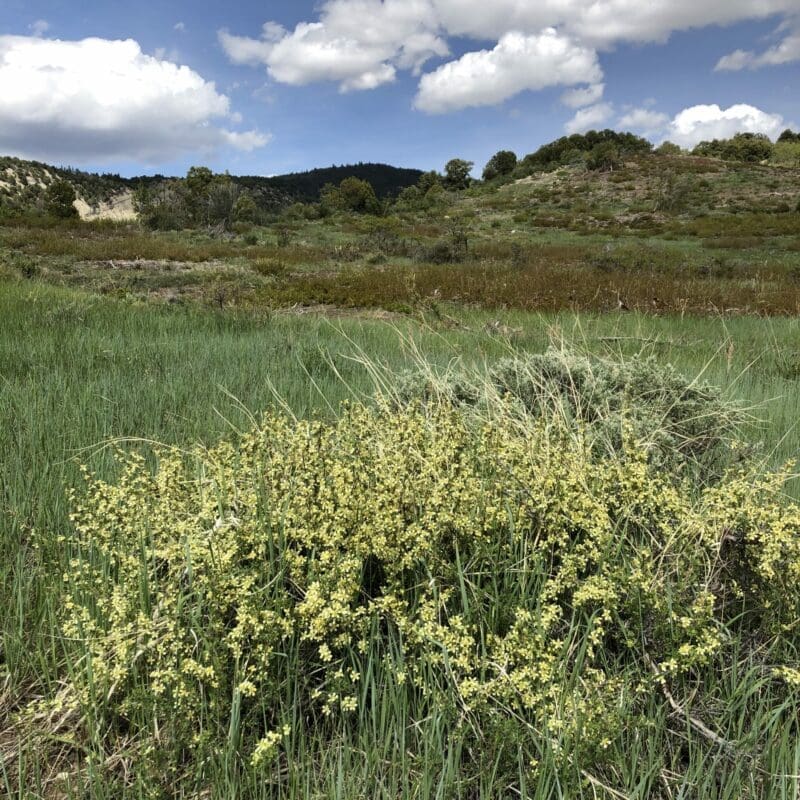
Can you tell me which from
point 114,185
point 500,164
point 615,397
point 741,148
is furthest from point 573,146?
point 114,185

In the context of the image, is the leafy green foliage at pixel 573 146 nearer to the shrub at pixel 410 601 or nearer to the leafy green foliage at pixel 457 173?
the leafy green foliage at pixel 457 173

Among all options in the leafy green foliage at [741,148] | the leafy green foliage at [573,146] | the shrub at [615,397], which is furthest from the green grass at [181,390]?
the leafy green foliage at [741,148]

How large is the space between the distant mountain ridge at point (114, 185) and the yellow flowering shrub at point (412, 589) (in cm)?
6691

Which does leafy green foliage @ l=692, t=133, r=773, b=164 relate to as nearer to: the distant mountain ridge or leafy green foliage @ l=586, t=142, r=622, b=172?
leafy green foliage @ l=586, t=142, r=622, b=172

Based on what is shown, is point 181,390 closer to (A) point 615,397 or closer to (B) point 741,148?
(A) point 615,397

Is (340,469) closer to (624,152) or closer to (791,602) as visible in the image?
(791,602)

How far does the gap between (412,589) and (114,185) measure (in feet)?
420

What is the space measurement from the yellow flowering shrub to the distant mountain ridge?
220ft

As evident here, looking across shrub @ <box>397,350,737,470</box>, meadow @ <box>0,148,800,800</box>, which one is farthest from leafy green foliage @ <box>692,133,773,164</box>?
meadow @ <box>0,148,800,800</box>

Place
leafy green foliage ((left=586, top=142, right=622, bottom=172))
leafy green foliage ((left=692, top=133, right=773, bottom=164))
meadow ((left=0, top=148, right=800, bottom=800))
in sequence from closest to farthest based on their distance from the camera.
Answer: meadow ((left=0, top=148, right=800, bottom=800)) → leafy green foliage ((left=586, top=142, right=622, bottom=172)) → leafy green foliage ((left=692, top=133, right=773, bottom=164))

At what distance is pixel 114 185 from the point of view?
360 ft

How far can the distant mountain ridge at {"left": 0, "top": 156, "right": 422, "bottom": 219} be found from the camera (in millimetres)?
81875

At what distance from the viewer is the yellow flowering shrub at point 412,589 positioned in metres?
1.42

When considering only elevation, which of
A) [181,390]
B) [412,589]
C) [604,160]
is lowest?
[412,589]
